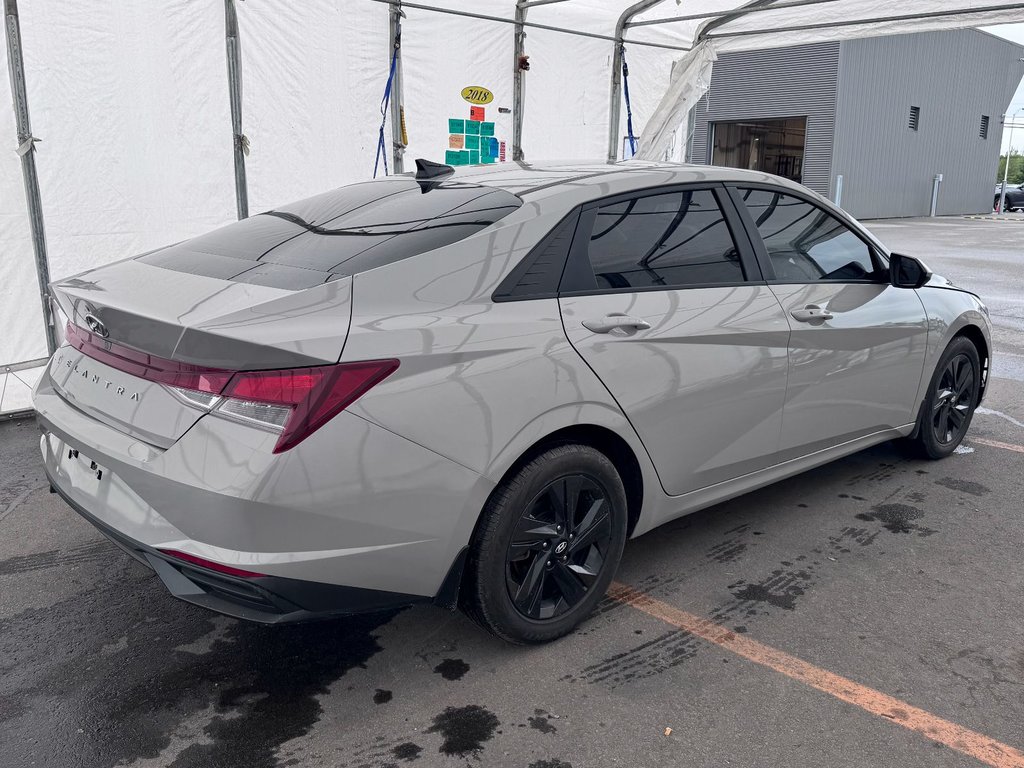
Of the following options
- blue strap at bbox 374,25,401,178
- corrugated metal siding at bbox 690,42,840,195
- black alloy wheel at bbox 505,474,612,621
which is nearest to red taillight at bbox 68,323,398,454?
black alloy wheel at bbox 505,474,612,621

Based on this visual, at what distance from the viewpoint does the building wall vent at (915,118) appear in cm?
3360

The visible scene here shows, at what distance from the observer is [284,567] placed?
231cm

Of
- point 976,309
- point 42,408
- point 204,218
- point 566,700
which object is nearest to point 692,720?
point 566,700

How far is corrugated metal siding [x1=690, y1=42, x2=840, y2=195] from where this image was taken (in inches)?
1155

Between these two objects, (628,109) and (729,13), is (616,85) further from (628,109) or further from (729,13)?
(729,13)

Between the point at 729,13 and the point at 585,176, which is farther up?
the point at 729,13

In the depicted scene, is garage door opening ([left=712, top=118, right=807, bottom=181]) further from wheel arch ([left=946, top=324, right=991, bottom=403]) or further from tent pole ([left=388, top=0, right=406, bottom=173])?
wheel arch ([left=946, top=324, right=991, bottom=403])

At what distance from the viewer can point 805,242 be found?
3865 millimetres

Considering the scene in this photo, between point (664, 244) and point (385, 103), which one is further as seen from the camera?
point (385, 103)

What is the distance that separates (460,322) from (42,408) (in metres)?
1.46

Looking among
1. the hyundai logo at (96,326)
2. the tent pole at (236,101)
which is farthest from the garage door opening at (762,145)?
the hyundai logo at (96,326)

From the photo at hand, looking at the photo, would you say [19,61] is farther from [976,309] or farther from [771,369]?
[976,309]

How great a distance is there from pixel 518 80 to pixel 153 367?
6.39 metres

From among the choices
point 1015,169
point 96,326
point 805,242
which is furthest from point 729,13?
point 1015,169
